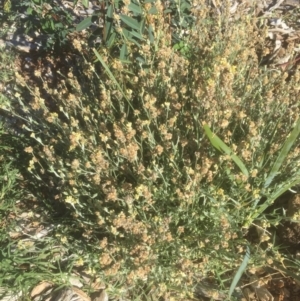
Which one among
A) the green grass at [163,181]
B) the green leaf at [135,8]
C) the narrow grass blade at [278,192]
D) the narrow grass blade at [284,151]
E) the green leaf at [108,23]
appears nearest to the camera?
the narrow grass blade at [284,151]

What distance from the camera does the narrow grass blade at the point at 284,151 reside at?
7.20ft

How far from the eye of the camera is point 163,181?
101 inches

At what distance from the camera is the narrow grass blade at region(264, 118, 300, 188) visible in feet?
7.20

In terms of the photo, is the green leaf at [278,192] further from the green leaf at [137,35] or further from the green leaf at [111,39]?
the green leaf at [111,39]

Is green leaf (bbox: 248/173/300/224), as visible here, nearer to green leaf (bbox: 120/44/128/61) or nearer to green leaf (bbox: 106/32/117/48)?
green leaf (bbox: 120/44/128/61)

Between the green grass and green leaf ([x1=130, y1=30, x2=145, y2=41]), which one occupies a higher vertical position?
green leaf ([x1=130, y1=30, x2=145, y2=41])

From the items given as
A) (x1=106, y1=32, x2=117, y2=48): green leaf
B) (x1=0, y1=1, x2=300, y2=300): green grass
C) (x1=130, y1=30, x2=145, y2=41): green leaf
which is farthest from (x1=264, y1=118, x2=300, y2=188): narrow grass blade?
(x1=106, y1=32, x2=117, y2=48): green leaf

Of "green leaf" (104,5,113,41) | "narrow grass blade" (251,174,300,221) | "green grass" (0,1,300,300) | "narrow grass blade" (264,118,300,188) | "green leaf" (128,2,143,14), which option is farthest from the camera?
"green leaf" (104,5,113,41)

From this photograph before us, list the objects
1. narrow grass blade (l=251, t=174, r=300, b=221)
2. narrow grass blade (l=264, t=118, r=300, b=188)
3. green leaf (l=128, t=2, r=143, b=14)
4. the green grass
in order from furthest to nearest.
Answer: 1. green leaf (l=128, t=2, r=143, b=14)
2. narrow grass blade (l=251, t=174, r=300, b=221)
3. the green grass
4. narrow grass blade (l=264, t=118, r=300, b=188)

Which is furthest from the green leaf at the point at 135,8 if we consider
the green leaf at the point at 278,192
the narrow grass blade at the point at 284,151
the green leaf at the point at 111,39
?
the green leaf at the point at 278,192

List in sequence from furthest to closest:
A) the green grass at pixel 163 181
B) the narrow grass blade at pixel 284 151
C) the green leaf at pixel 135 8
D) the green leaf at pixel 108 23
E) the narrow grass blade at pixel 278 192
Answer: the green leaf at pixel 108 23 → the green leaf at pixel 135 8 → the narrow grass blade at pixel 278 192 → the green grass at pixel 163 181 → the narrow grass blade at pixel 284 151

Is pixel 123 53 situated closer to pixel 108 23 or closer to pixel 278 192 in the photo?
pixel 108 23

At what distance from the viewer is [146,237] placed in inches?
88.5

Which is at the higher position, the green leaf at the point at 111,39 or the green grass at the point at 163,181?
the green leaf at the point at 111,39
